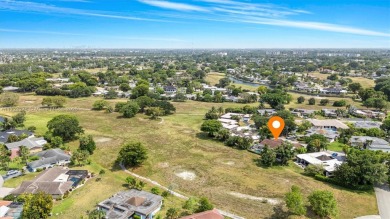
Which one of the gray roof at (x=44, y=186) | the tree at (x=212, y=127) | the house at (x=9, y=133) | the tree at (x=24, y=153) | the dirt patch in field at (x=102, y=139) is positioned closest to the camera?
the gray roof at (x=44, y=186)

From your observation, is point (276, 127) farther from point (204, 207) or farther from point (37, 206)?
point (37, 206)

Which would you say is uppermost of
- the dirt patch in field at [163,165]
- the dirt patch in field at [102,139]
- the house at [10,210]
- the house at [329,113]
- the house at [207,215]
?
the house at [207,215]

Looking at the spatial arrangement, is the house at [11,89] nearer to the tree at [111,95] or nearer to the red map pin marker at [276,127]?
the tree at [111,95]

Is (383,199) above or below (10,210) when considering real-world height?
below

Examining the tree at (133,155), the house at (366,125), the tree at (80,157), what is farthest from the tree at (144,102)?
the house at (366,125)

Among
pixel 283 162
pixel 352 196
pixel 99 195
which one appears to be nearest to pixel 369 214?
pixel 352 196

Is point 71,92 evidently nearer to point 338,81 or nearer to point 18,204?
point 18,204

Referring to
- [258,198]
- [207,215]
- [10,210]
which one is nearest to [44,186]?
[10,210]
